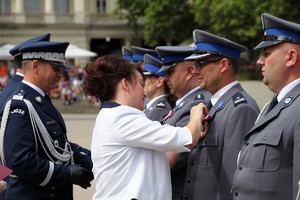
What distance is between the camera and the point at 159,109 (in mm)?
6035

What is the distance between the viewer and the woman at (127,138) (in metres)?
3.70

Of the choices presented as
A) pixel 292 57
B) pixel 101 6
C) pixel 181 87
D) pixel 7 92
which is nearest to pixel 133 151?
pixel 292 57

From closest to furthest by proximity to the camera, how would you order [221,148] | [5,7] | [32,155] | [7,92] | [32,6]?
[221,148]
[32,155]
[7,92]
[5,7]
[32,6]

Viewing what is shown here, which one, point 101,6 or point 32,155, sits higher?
point 32,155

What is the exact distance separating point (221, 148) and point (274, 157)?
690 millimetres

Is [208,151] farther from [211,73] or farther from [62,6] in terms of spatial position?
[62,6]

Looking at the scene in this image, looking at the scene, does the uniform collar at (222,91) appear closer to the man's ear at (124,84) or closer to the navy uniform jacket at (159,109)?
the man's ear at (124,84)

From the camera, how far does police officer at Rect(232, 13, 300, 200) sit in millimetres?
3385

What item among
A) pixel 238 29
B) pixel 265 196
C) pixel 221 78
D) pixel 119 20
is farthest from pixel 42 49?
pixel 119 20

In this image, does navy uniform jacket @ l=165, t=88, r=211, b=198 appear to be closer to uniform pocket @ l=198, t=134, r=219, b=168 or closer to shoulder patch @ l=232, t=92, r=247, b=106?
uniform pocket @ l=198, t=134, r=219, b=168

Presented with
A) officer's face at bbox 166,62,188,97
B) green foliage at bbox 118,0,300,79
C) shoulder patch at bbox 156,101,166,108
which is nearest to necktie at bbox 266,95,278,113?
officer's face at bbox 166,62,188,97

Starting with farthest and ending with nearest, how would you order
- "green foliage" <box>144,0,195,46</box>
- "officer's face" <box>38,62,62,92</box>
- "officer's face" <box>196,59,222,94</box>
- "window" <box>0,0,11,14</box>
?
1. "window" <box>0,0,11,14</box>
2. "green foliage" <box>144,0,195,46</box>
3. "officer's face" <box>38,62,62,92</box>
4. "officer's face" <box>196,59,222,94</box>

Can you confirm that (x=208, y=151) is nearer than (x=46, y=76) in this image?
Yes

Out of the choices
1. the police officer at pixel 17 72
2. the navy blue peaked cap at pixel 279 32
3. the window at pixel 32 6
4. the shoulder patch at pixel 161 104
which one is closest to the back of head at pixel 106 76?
the navy blue peaked cap at pixel 279 32
